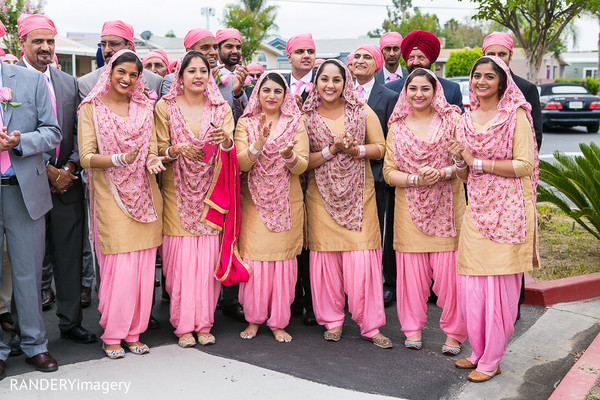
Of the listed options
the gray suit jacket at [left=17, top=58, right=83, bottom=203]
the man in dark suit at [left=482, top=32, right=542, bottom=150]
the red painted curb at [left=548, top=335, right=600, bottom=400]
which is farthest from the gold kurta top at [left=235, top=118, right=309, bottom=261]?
the red painted curb at [left=548, top=335, right=600, bottom=400]

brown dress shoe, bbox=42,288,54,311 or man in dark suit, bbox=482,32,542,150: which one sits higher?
man in dark suit, bbox=482,32,542,150

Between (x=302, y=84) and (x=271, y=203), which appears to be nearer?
(x=271, y=203)

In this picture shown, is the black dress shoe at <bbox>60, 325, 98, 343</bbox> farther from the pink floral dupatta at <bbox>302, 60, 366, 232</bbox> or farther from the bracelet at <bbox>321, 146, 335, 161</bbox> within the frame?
the bracelet at <bbox>321, 146, 335, 161</bbox>

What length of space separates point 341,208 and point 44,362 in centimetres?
229

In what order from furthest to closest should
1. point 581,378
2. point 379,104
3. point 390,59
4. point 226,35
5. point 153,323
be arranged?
point 390,59 < point 226,35 < point 379,104 < point 153,323 < point 581,378

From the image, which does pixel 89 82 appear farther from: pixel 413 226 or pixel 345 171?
pixel 413 226

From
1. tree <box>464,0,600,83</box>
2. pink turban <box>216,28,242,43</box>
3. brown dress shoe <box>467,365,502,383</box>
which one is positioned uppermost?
tree <box>464,0,600,83</box>

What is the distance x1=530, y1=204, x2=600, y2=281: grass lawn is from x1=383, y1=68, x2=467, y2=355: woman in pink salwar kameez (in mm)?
1883

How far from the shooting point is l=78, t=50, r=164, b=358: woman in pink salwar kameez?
4391 millimetres

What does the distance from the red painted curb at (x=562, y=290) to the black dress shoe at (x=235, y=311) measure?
8.26 ft

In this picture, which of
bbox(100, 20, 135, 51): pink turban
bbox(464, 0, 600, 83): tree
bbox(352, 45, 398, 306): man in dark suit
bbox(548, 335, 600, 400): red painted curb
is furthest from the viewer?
bbox(464, 0, 600, 83): tree

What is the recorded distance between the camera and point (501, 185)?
413 cm

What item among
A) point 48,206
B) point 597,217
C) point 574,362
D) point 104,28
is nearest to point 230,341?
point 48,206

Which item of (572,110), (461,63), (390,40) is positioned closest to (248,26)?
(461,63)
